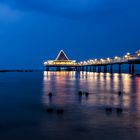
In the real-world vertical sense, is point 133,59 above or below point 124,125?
above

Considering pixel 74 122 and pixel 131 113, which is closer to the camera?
pixel 74 122

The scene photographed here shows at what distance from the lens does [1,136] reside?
12.1 meters

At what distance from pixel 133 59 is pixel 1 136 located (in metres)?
88.0

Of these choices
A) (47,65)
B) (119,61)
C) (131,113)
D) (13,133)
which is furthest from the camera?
(47,65)

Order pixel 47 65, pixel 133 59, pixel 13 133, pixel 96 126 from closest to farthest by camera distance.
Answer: pixel 13 133 < pixel 96 126 < pixel 133 59 < pixel 47 65

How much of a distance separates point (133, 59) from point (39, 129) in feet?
284

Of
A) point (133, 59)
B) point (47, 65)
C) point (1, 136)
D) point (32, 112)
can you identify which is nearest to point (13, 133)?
point (1, 136)

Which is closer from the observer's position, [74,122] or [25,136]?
[25,136]

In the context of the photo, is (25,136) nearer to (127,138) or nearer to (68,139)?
Answer: (68,139)

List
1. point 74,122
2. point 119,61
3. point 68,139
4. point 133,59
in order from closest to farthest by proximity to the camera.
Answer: point 68,139 → point 74,122 → point 133,59 → point 119,61

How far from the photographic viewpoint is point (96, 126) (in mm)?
13906

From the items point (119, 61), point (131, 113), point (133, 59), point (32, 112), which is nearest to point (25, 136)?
point (32, 112)

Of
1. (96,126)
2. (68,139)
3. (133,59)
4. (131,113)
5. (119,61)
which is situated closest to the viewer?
(68,139)

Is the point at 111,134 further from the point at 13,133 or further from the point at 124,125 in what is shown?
the point at 13,133
